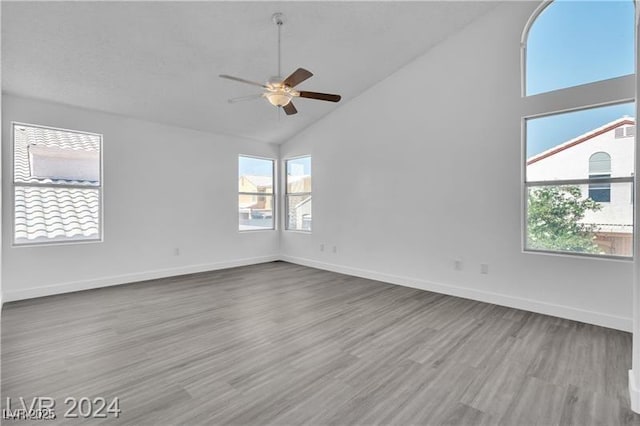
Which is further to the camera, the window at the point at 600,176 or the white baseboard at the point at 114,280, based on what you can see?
the white baseboard at the point at 114,280

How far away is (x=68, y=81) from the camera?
390 centimetres

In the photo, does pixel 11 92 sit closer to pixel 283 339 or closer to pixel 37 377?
pixel 37 377

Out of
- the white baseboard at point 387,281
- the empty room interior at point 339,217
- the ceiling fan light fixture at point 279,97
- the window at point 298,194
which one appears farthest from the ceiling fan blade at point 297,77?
the window at point 298,194

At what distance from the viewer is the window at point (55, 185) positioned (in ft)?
13.9

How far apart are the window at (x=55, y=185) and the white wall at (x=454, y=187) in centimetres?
388

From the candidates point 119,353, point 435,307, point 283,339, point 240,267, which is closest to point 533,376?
point 435,307

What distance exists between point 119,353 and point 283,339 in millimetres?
1381

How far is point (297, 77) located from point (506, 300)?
357 cm

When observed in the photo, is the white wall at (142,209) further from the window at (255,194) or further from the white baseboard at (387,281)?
the window at (255,194)

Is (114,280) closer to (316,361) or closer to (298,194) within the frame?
(298,194)

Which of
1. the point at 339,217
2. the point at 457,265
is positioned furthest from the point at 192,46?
the point at 457,265

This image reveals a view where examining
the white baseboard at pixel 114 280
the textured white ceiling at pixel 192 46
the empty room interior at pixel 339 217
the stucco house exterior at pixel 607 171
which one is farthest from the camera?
the white baseboard at pixel 114 280

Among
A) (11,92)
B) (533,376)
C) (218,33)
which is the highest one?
(218,33)

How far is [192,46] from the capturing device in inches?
145
